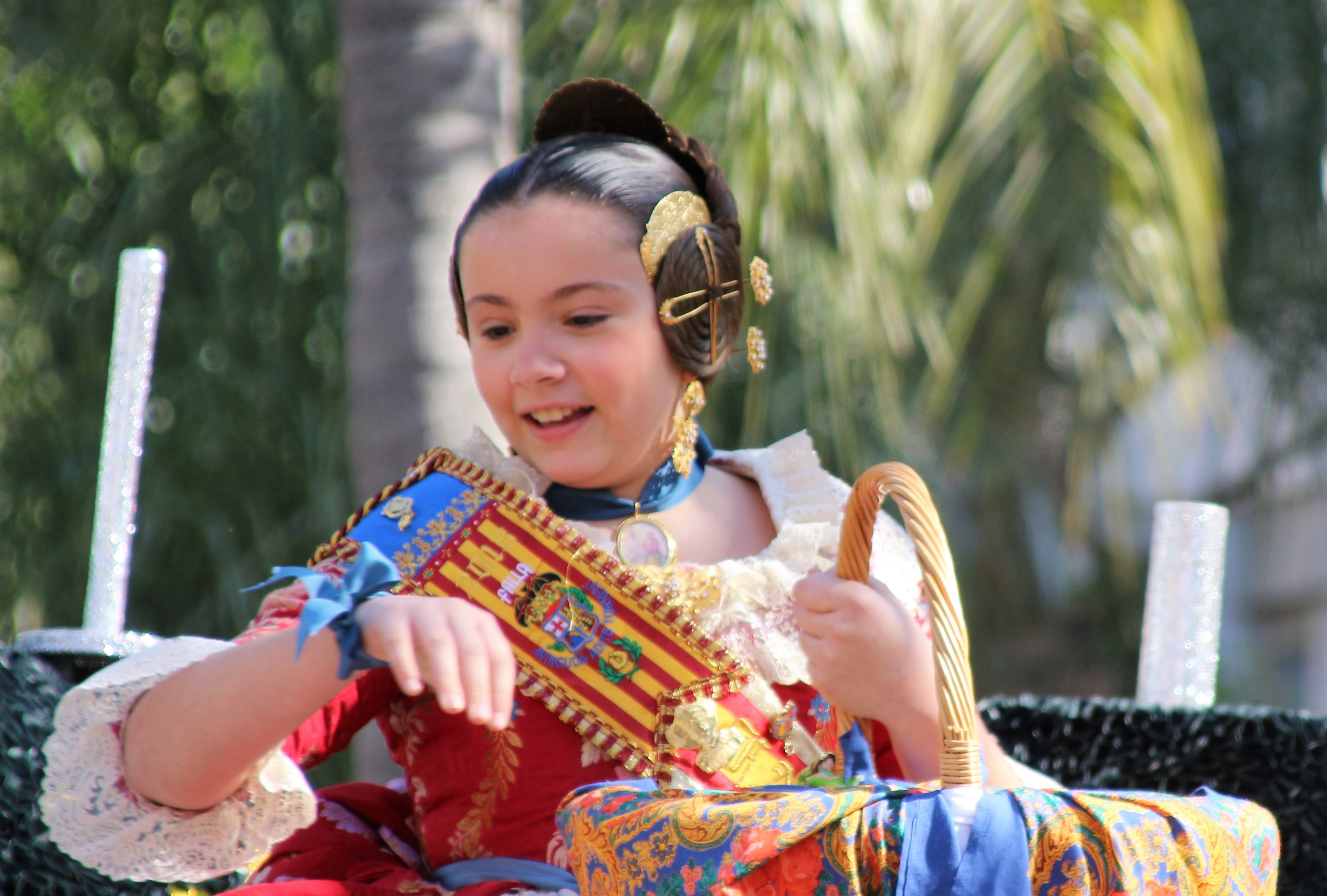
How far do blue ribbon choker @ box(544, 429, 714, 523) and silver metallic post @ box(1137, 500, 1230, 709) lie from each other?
32.1 inches

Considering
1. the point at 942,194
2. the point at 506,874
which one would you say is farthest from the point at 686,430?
the point at 942,194

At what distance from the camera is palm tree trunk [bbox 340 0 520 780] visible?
2.29m

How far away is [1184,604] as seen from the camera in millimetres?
2066

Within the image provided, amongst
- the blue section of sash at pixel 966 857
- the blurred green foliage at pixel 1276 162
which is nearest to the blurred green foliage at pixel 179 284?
the blue section of sash at pixel 966 857

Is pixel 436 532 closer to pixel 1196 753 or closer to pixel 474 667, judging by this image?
pixel 474 667

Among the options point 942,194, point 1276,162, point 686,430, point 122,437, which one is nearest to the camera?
point 686,430

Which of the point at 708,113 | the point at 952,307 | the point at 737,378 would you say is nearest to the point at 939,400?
the point at 952,307

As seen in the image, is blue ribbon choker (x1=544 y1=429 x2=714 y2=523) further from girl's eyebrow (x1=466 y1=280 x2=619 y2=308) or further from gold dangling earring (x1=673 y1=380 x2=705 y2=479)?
girl's eyebrow (x1=466 y1=280 x2=619 y2=308)

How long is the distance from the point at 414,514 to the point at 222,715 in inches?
17.7

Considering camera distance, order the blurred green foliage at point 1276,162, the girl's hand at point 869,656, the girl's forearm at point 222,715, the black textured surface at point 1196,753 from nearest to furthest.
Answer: the girl's forearm at point 222,715, the girl's hand at point 869,656, the black textured surface at point 1196,753, the blurred green foliage at point 1276,162

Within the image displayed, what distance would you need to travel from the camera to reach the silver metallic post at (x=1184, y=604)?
207 cm

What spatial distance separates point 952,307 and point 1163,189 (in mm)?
1078

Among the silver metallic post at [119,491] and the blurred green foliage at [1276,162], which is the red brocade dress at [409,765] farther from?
the blurred green foliage at [1276,162]

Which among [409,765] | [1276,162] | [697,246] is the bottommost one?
[409,765]
